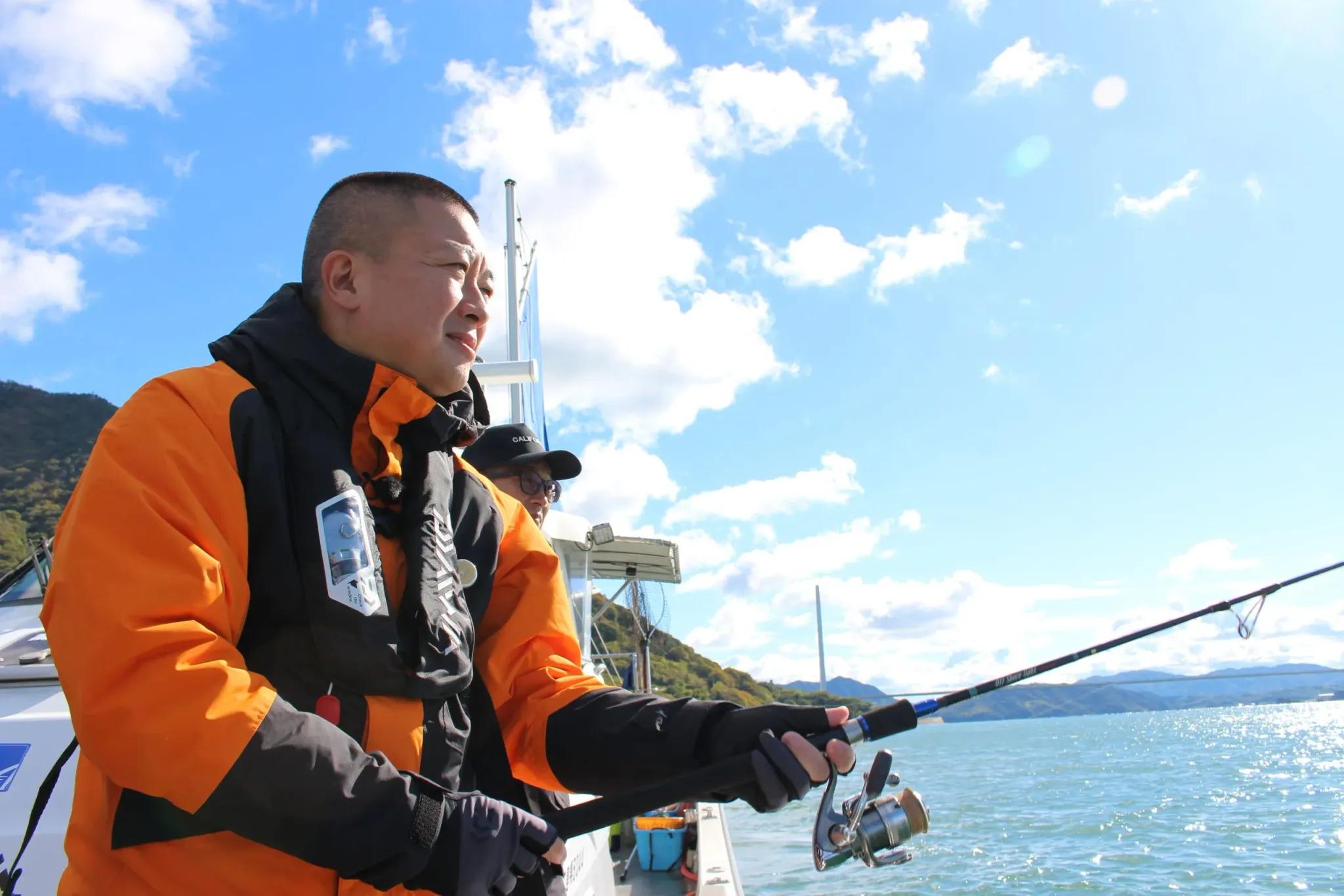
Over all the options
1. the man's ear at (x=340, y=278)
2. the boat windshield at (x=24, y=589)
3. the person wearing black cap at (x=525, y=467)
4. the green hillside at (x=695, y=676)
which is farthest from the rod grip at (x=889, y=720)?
the green hillside at (x=695, y=676)

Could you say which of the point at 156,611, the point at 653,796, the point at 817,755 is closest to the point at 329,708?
the point at 156,611

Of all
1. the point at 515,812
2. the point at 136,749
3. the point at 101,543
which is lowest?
the point at 515,812

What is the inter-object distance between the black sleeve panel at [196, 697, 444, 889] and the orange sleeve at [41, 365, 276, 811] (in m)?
0.03

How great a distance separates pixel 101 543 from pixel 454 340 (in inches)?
35.2

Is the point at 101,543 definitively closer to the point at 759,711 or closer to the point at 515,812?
the point at 515,812

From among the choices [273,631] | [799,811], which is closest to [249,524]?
[273,631]

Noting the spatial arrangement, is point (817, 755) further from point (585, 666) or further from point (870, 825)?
point (585, 666)

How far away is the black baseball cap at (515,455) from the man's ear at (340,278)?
3.38 m

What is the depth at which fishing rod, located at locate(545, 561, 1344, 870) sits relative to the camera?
1.79 m

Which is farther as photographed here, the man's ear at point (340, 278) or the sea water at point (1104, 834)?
the sea water at point (1104, 834)

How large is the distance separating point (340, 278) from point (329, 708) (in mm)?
990

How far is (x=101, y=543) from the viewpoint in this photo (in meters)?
1.39

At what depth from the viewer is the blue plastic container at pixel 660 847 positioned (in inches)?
526

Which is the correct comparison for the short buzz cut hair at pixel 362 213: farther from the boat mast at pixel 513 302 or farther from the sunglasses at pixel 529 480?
the boat mast at pixel 513 302
